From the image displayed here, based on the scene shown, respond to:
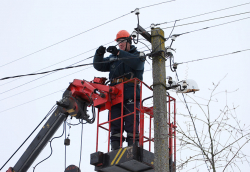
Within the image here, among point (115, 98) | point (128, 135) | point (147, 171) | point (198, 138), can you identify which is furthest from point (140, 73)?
point (198, 138)

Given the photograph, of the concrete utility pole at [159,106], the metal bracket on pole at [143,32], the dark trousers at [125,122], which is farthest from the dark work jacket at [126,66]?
the concrete utility pole at [159,106]

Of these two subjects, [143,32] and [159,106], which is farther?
[143,32]

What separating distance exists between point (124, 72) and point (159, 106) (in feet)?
8.03

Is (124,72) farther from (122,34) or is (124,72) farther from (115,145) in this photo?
(115,145)

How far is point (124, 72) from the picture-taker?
10586mm

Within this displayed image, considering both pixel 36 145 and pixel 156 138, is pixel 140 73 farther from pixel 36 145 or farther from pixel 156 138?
pixel 36 145

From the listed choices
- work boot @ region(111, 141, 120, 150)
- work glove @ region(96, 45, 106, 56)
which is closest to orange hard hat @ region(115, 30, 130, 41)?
work glove @ region(96, 45, 106, 56)

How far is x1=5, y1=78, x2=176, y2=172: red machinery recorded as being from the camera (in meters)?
9.09

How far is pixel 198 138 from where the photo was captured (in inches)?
303

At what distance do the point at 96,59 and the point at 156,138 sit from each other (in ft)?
11.2

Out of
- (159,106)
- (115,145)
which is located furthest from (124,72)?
(159,106)

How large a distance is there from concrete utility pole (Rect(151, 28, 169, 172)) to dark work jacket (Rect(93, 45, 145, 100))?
0.66 meters

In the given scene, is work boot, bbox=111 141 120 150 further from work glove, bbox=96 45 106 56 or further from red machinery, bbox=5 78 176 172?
work glove, bbox=96 45 106 56

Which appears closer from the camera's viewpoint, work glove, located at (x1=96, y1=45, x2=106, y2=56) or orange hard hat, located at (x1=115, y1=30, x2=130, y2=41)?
work glove, located at (x1=96, y1=45, x2=106, y2=56)
